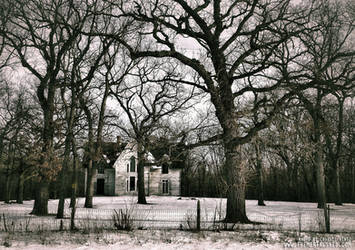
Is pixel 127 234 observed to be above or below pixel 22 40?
below

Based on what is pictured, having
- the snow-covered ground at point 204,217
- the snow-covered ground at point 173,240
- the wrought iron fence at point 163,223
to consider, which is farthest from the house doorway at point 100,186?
the snow-covered ground at point 173,240

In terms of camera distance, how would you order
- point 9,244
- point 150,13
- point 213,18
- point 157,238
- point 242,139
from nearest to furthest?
point 9,244 → point 157,238 → point 242,139 → point 150,13 → point 213,18

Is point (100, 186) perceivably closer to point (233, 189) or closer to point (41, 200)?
point (41, 200)

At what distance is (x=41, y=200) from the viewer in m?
17.7

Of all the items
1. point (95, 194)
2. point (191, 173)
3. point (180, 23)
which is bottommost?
point (95, 194)

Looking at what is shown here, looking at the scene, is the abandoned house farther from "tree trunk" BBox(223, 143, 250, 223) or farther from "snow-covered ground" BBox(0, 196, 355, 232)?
"tree trunk" BBox(223, 143, 250, 223)

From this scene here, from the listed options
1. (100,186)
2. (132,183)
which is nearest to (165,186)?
(132,183)

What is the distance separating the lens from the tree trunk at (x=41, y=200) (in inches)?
690

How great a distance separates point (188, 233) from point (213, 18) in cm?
988

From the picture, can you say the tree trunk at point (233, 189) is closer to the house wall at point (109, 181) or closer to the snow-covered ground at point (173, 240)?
the snow-covered ground at point (173, 240)

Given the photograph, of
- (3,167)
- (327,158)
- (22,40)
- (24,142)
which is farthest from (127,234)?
(3,167)

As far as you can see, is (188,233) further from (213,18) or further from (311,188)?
(311,188)

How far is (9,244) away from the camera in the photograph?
843 cm

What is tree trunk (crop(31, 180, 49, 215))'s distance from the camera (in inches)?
690
